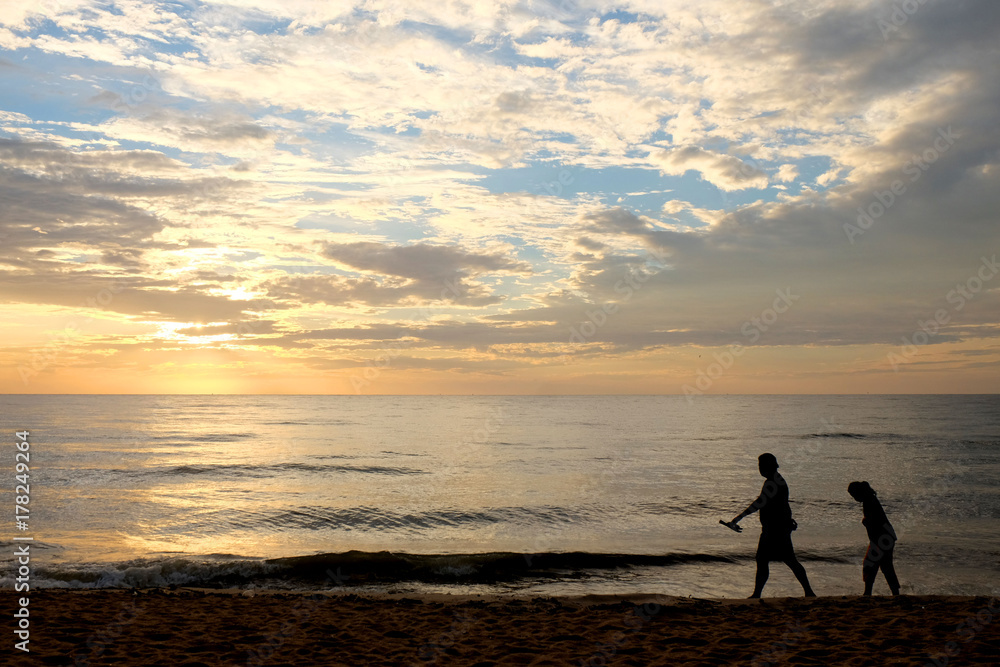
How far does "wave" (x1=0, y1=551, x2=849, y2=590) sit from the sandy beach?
2532 mm

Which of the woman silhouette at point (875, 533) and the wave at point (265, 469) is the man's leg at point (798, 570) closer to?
the woman silhouette at point (875, 533)

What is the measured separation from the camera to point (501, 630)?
8.32 metres

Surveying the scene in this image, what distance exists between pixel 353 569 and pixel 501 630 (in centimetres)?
648

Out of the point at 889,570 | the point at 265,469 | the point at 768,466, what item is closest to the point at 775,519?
the point at 768,466

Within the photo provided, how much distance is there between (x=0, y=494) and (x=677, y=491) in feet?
89.3

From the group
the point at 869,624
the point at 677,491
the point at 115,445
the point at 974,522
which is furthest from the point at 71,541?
the point at 115,445

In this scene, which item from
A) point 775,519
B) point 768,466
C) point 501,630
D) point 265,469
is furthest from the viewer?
point 265,469

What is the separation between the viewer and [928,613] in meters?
8.51

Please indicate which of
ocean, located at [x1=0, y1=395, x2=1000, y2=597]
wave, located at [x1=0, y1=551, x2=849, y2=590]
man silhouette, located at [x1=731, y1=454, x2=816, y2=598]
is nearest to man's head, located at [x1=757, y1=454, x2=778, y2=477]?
man silhouette, located at [x1=731, y1=454, x2=816, y2=598]

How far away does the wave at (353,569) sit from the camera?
12.7 meters

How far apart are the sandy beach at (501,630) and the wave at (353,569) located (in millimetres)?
2532

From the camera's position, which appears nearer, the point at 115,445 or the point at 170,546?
the point at 170,546

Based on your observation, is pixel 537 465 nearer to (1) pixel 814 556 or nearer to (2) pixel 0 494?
(1) pixel 814 556

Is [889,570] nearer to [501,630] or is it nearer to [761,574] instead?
[761,574]
